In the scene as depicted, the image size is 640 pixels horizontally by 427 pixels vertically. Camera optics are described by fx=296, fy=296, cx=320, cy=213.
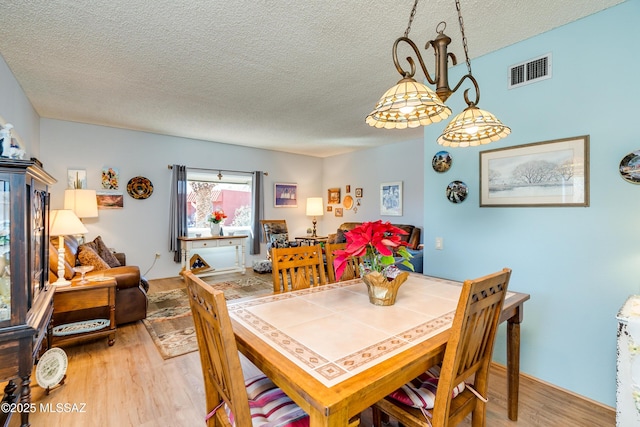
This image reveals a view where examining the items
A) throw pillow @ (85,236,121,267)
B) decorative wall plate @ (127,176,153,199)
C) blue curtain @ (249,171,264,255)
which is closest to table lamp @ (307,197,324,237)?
blue curtain @ (249,171,264,255)

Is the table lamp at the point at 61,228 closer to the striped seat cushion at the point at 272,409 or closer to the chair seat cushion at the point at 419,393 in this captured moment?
the striped seat cushion at the point at 272,409

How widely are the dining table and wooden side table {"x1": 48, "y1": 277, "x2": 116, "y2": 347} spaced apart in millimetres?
1801

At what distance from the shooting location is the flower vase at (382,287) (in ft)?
4.81

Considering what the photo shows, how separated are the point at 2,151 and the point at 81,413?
1.60 meters

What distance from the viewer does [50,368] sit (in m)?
1.94

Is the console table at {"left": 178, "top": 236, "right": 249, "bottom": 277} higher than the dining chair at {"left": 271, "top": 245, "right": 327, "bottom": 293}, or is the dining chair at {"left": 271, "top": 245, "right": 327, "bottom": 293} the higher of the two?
the dining chair at {"left": 271, "top": 245, "right": 327, "bottom": 293}

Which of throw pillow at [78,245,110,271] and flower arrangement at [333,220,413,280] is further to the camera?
throw pillow at [78,245,110,271]

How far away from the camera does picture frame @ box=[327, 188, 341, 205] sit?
6.96 metres

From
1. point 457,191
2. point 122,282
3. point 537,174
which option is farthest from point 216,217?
point 537,174

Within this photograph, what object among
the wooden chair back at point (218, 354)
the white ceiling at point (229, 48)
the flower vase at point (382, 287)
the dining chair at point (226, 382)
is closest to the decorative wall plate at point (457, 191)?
the white ceiling at point (229, 48)

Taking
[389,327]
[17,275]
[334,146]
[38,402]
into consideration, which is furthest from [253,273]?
[389,327]

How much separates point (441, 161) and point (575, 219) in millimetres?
1080

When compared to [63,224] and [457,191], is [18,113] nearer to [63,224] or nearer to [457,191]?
[63,224]

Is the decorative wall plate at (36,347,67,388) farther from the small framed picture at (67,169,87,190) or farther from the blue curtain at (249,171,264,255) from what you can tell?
the blue curtain at (249,171,264,255)
